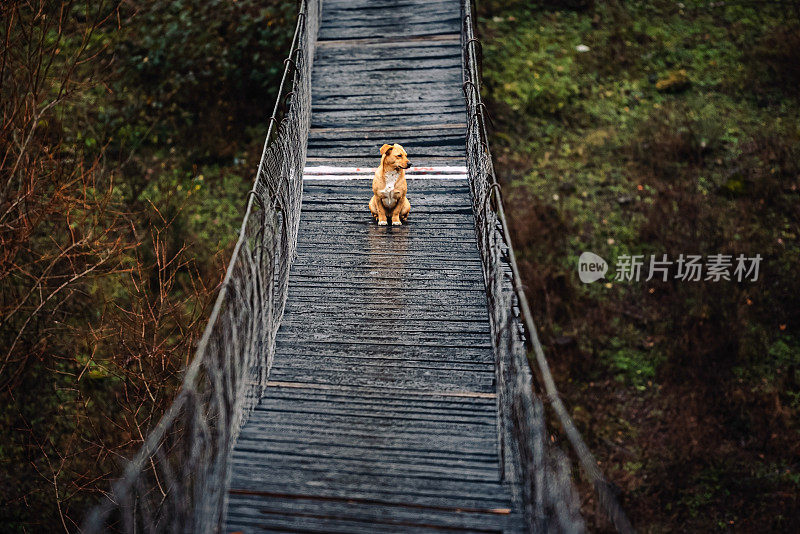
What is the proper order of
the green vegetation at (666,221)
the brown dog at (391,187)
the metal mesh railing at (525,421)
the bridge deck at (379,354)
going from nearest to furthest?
the metal mesh railing at (525,421) < the bridge deck at (379,354) < the brown dog at (391,187) < the green vegetation at (666,221)

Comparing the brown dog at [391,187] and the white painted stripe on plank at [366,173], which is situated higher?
the brown dog at [391,187]

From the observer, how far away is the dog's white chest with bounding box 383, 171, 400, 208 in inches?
207

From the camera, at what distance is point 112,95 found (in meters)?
10.2

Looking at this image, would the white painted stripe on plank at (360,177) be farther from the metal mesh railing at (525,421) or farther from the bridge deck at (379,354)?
the metal mesh railing at (525,421)

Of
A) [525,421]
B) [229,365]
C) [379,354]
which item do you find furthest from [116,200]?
[525,421]

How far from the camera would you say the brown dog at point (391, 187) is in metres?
5.10

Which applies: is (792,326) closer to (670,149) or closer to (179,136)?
(670,149)

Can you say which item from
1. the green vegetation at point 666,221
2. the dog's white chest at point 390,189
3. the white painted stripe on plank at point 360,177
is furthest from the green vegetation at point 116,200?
the green vegetation at point 666,221

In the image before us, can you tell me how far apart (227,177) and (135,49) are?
297 cm

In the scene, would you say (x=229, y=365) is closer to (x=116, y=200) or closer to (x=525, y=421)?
(x=525, y=421)

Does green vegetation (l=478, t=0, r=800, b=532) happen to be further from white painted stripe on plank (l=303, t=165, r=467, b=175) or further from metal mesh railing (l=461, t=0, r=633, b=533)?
metal mesh railing (l=461, t=0, r=633, b=533)

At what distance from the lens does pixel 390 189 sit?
5324 mm

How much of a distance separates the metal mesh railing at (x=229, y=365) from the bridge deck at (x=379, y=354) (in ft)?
0.38

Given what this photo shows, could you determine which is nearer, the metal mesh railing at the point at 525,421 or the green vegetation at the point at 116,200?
the metal mesh railing at the point at 525,421
